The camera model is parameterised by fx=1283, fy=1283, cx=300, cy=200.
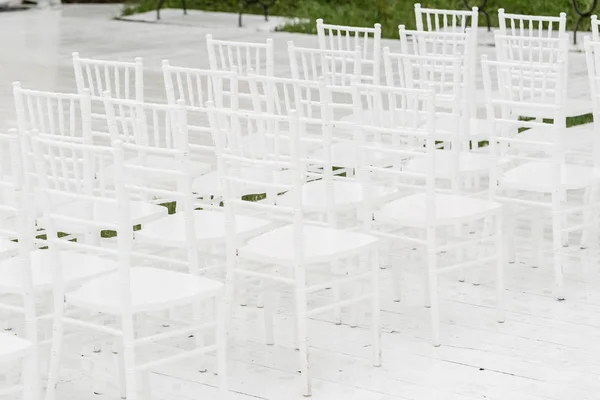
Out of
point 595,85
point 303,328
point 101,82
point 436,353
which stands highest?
point 595,85

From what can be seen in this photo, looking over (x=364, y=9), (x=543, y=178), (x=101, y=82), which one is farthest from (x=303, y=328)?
(x=364, y=9)

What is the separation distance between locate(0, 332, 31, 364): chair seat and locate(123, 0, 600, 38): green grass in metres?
11.2

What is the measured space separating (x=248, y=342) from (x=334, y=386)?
1.86 feet

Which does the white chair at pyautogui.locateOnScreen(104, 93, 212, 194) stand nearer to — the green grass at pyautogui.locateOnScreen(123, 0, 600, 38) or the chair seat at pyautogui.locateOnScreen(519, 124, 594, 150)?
the chair seat at pyautogui.locateOnScreen(519, 124, 594, 150)

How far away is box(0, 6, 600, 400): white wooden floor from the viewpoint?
433 cm

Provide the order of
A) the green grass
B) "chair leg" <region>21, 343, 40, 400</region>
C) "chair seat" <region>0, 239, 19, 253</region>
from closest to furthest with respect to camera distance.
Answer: "chair leg" <region>21, 343, 40, 400</region> → "chair seat" <region>0, 239, 19, 253</region> → the green grass

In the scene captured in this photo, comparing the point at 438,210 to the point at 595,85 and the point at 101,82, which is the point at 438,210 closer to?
the point at 595,85

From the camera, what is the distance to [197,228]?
4.68 meters

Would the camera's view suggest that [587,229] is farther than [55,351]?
Yes

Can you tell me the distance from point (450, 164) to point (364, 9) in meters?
11.3

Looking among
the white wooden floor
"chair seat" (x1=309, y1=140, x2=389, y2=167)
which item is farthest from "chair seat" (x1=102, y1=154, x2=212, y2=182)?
the white wooden floor

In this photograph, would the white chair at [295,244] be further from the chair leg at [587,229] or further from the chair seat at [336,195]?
the chair leg at [587,229]

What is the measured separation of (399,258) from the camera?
5.93m

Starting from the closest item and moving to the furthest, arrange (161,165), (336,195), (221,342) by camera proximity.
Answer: (221,342)
(336,195)
(161,165)
